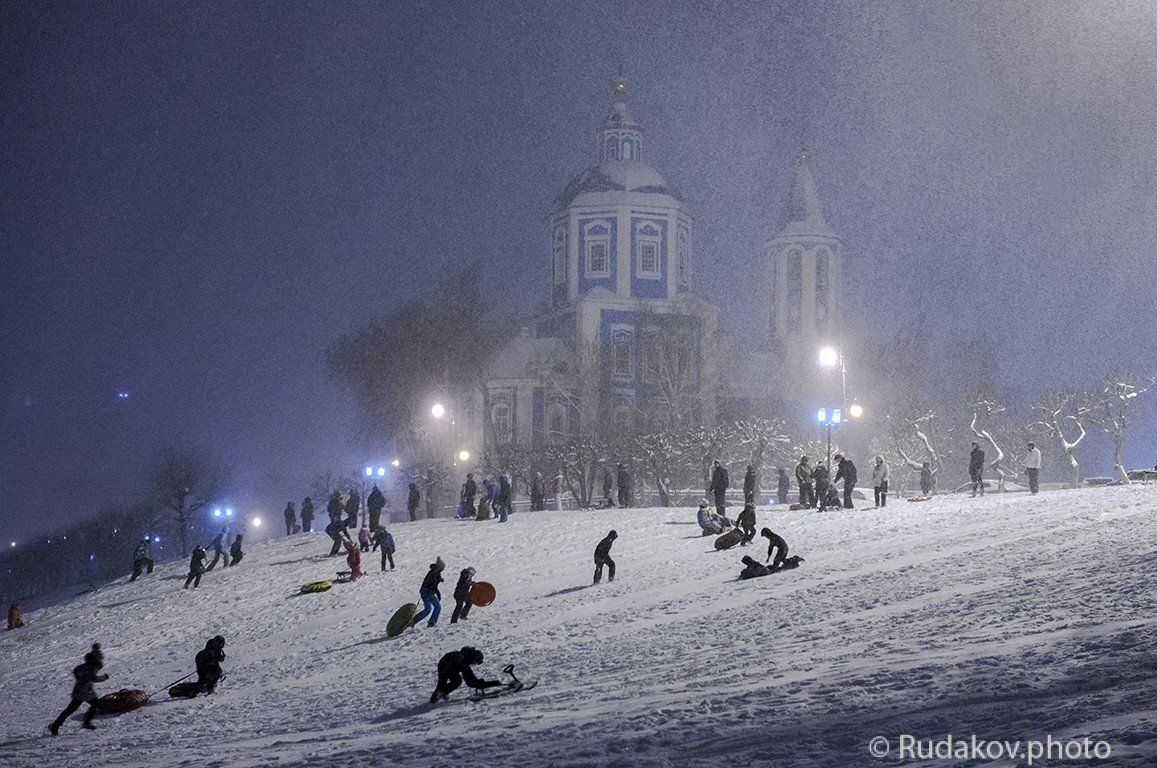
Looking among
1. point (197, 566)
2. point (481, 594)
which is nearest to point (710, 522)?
point (481, 594)

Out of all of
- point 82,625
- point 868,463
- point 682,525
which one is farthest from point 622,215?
point 82,625

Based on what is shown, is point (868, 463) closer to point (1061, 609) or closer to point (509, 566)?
point (509, 566)

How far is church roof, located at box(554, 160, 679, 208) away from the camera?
249 feet

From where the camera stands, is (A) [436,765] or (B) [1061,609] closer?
(A) [436,765]

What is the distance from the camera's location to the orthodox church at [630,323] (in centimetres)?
6962

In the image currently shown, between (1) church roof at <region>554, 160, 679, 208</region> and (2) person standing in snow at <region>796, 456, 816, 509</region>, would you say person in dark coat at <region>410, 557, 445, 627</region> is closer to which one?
(2) person standing in snow at <region>796, 456, 816, 509</region>

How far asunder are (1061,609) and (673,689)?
5201 mm

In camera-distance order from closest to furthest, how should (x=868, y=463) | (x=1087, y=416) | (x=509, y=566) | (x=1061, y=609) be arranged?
(x=1061, y=609) → (x=509, y=566) → (x=1087, y=416) → (x=868, y=463)

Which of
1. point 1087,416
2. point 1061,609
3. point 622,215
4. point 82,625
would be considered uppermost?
point 622,215

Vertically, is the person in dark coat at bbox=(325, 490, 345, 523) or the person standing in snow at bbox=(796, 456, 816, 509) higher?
the person standing in snow at bbox=(796, 456, 816, 509)

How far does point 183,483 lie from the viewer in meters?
A: 78.0

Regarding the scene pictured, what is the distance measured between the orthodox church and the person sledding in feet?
108

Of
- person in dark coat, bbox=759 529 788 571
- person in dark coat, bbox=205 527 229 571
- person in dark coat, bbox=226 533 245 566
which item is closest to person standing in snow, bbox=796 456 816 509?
person in dark coat, bbox=759 529 788 571

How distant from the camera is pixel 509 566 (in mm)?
29078
